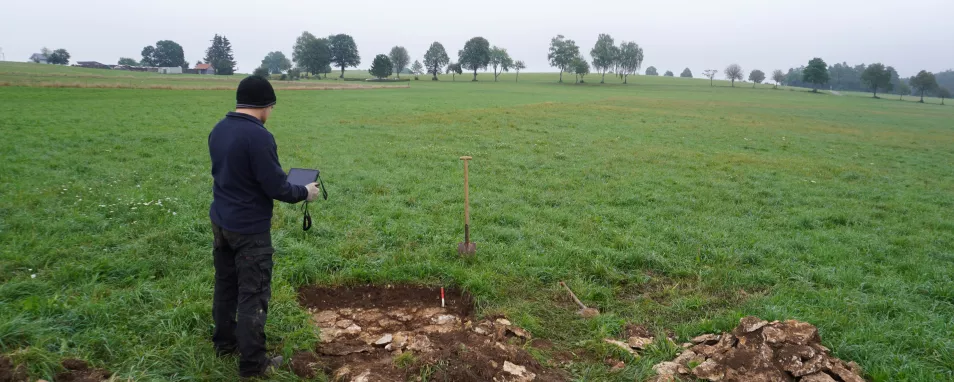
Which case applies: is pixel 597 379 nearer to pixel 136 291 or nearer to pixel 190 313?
pixel 190 313

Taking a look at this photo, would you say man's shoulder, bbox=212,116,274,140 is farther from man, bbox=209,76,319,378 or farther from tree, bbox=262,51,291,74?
tree, bbox=262,51,291,74

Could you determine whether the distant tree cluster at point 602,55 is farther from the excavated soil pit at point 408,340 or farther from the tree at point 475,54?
the excavated soil pit at point 408,340

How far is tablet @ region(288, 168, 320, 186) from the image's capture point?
4582 millimetres

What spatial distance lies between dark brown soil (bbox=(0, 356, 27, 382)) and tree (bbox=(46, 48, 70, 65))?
159506 mm

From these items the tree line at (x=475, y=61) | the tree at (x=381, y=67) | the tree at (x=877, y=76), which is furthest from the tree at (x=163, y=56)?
the tree at (x=877, y=76)

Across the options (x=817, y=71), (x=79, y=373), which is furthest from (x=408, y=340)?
(x=817, y=71)

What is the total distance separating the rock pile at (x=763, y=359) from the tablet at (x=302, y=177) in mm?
3558

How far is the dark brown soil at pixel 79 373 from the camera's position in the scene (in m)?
3.94

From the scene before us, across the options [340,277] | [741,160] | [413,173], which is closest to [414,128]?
[413,173]

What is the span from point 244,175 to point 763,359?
178 inches

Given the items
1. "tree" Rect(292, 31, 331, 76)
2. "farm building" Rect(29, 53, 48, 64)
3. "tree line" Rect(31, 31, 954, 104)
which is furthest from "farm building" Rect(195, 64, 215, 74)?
"farm building" Rect(29, 53, 48, 64)

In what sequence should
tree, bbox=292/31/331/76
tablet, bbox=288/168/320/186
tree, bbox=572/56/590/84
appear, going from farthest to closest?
1. tree, bbox=292/31/331/76
2. tree, bbox=572/56/590/84
3. tablet, bbox=288/168/320/186

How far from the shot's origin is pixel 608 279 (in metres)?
6.73

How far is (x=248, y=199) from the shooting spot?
4.08 m
